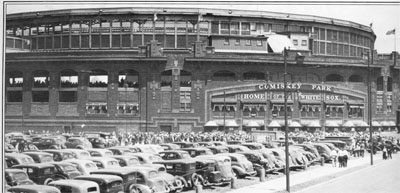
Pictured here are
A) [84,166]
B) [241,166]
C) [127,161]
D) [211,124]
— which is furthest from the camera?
[211,124]

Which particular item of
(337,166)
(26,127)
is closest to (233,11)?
(26,127)

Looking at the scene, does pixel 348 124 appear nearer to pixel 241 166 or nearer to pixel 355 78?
pixel 355 78

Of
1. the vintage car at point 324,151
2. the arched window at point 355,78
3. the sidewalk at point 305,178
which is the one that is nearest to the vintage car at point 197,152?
the sidewalk at point 305,178

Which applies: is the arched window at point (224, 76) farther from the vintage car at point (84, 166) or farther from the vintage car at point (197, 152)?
the vintage car at point (84, 166)

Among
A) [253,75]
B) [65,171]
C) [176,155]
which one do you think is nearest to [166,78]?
[253,75]

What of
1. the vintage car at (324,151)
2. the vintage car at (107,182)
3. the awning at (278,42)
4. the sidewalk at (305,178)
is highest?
the awning at (278,42)
